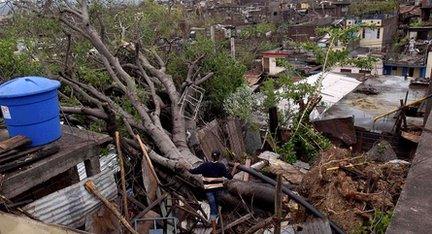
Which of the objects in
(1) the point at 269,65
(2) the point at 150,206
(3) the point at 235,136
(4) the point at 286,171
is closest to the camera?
(2) the point at 150,206

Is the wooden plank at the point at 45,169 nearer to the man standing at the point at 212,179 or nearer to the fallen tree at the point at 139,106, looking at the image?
the fallen tree at the point at 139,106

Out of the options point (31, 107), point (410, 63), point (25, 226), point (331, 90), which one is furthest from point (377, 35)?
point (25, 226)

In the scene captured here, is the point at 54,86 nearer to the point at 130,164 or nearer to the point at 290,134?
the point at 130,164

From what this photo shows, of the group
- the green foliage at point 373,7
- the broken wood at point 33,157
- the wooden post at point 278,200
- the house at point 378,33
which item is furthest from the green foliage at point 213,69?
the green foliage at point 373,7

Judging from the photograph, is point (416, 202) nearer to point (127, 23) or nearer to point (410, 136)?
point (410, 136)

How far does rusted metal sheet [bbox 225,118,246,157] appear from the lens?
9280 mm

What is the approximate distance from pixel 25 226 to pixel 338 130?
8170 millimetres

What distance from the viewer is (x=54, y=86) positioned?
452 cm

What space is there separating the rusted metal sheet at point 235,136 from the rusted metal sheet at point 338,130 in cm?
226

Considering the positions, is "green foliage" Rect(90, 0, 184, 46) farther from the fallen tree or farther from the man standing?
the man standing

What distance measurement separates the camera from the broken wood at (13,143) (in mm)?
4332

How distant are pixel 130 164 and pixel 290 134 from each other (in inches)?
186

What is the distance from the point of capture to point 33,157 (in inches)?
174

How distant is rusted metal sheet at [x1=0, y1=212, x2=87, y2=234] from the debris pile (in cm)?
344
